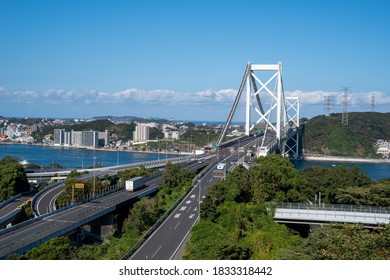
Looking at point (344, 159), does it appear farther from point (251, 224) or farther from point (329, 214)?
point (251, 224)

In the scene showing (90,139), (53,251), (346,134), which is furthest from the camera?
(90,139)

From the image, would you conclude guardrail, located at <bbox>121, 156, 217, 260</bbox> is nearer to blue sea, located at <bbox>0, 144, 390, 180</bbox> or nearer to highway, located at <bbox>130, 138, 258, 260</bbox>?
highway, located at <bbox>130, 138, 258, 260</bbox>

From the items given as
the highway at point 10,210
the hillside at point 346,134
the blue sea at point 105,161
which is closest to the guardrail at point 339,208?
the highway at point 10,210

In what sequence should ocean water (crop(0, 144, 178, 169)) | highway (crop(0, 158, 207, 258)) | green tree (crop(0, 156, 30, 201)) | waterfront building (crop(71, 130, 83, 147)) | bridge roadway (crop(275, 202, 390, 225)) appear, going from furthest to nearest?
1. waterfront building (crop(71, 130, 83, 147))
2. ocean water (crop(0, 144, 178, 169))
3. green tree (crop(0, 156, 30, 201))
4. bridge roadway (crop(275, 202, 390, 225))
5. highway (crop(0, 158, 207, 258))

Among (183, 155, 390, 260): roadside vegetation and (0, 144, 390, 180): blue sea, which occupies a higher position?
(183, 155, 390, 260): roadside vegetation

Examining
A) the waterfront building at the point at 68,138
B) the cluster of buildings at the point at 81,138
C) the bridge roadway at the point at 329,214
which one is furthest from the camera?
the waterfront building at the point at 68,138

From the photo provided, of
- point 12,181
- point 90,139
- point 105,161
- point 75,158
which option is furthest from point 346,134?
point 12,181

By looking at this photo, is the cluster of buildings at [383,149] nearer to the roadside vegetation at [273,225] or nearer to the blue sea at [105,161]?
the blue sea at [105,161]

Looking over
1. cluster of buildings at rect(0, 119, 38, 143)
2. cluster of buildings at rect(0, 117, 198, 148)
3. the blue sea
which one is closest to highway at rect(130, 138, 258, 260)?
the blue sea
